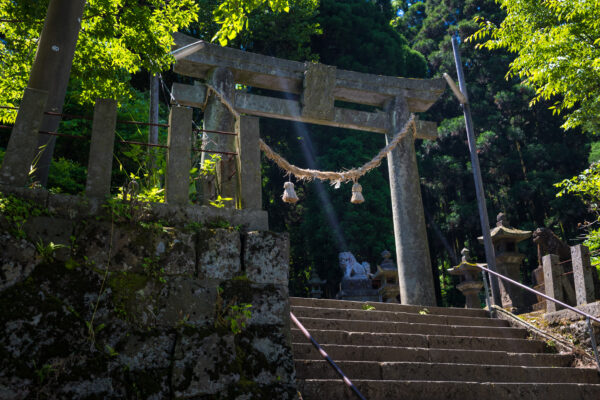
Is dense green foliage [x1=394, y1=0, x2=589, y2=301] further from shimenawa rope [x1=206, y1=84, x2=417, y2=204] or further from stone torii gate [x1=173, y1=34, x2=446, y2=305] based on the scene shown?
shimenawa rope [x1=206, y1=84, x2=417, y2=204]

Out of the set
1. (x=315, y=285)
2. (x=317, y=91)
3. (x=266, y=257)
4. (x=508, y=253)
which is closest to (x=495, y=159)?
(x=508, y=253)

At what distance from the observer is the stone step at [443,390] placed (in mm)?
4055

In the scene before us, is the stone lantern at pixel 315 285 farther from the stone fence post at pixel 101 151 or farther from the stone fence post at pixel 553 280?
the stone fence post at pixel 101 151

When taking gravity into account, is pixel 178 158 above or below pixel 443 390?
above

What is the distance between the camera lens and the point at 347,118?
33.2ft

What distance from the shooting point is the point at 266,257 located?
364 centimetres

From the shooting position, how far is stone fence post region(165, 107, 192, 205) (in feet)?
12.2

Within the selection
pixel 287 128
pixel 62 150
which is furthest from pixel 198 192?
pixel 287 128

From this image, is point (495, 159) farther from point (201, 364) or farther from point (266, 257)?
point (201, 364)

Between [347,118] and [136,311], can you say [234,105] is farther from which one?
[136,311]

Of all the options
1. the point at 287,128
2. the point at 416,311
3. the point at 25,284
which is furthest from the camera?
the point at 287,128

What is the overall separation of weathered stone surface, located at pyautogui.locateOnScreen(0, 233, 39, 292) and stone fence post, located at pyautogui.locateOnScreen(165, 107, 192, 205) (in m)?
0.97

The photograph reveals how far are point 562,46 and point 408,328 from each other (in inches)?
189

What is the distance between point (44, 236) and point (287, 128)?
633 inches
